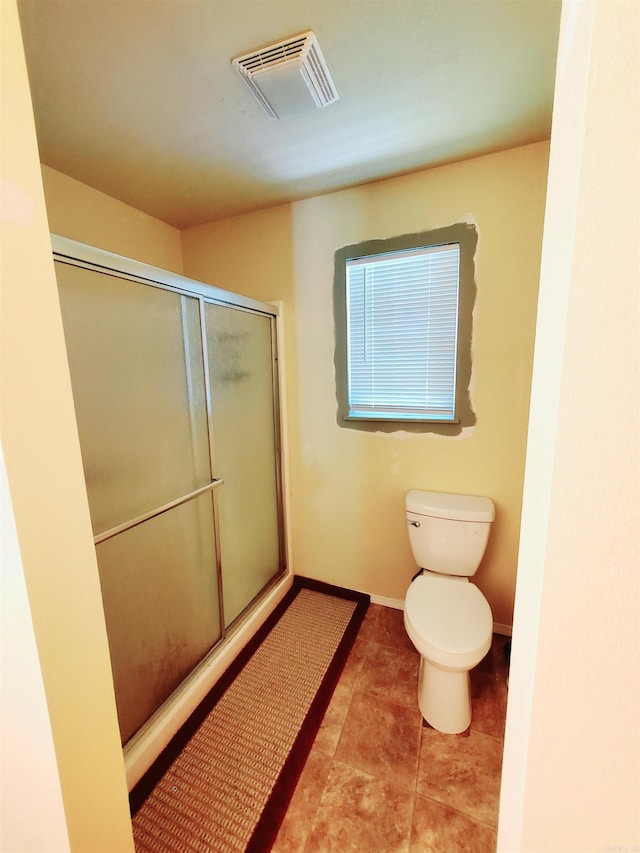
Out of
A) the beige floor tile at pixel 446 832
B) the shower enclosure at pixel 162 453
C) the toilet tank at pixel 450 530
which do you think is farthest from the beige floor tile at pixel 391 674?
the shower enclosure at pixel 162 453

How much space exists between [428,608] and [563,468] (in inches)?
50.1

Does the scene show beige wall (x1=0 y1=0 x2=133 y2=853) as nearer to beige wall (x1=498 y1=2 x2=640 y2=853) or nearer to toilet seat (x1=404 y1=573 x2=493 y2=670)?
beige wall (x1=498 y1=2 x2=640 y2=853)

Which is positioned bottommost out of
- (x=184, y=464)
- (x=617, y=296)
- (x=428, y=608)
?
(x=428, y=608)

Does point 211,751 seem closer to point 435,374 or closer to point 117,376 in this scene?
point 117,376

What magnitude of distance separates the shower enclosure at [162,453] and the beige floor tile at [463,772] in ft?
3.24

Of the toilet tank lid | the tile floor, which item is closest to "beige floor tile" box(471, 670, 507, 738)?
the tile floor

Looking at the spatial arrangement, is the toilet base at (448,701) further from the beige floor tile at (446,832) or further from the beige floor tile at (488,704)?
the beige floor tile at (446,832)

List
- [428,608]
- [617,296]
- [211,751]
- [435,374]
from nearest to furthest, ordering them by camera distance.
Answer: [617,296] < [211,751] < [428,608] < [435,374]

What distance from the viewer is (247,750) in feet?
4.04

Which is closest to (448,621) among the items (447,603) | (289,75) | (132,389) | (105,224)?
(447,603)

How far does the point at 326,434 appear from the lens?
194 centimetres

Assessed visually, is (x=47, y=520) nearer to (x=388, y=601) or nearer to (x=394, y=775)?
(x=394, y=775)

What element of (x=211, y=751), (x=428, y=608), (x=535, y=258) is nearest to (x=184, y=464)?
(x=211, y=751)

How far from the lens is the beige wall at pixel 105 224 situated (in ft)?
4.70
